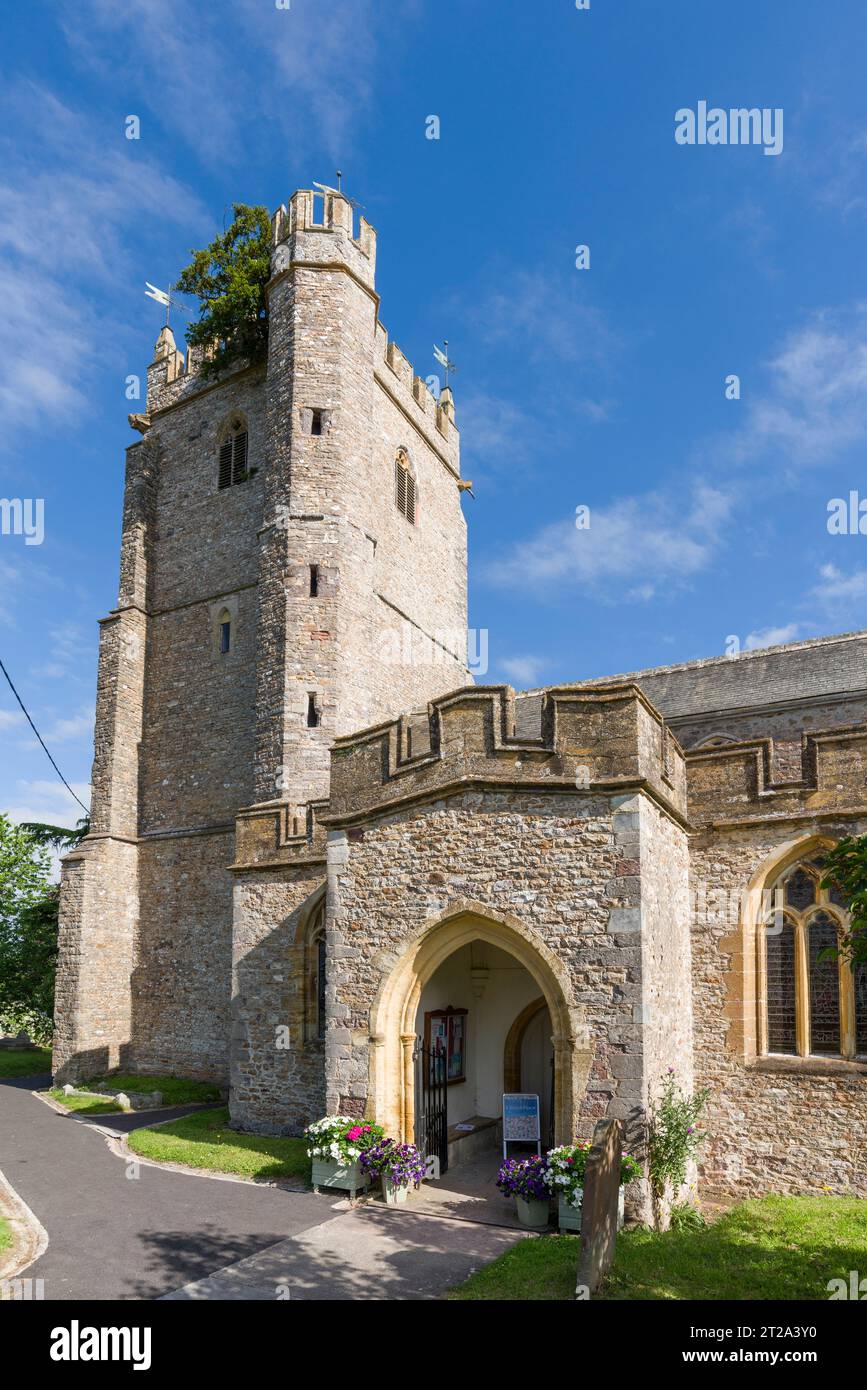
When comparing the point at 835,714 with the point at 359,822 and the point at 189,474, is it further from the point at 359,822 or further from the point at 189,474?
the point at 189,474

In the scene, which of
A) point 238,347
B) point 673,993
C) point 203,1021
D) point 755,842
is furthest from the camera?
point 238,347

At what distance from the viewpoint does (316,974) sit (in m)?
14.0

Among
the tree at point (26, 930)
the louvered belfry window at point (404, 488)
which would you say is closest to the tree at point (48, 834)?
the tree at point (26, 930)

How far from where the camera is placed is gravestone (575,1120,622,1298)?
711 cm

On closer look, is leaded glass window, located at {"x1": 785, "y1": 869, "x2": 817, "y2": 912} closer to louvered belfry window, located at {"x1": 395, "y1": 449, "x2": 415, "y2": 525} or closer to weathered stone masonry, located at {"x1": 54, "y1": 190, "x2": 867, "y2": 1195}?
weathered stone masonry, located at {"x1": 54, "y1": 190, "x2": 867, "y2": 1195}

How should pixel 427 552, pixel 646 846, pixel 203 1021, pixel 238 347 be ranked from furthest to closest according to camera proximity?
pixel 427 552 → pixel 238 347 → pixel 203 1021 → pixel 646 846

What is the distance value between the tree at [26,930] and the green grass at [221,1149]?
481 inches

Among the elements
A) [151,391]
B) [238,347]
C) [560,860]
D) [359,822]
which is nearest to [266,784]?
[359,822]

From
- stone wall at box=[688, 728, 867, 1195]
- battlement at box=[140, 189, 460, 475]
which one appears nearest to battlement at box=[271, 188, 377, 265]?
battlement at box=[140, 189, 460, 475]

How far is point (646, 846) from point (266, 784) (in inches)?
381

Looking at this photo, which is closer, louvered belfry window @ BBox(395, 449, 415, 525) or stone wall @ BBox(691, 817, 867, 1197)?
stone wall @ BBox(691, 817, 867, 1197)

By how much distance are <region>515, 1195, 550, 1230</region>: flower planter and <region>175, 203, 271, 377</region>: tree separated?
18.9 m

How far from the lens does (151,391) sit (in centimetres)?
2514

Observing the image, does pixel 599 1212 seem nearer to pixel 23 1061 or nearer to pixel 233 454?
pixel 233 454
